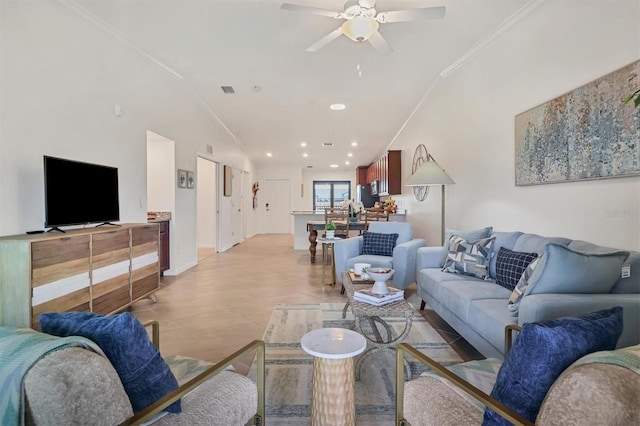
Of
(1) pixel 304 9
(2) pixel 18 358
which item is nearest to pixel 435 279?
(1) pixel 304 9

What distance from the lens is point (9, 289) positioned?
77.2 inches

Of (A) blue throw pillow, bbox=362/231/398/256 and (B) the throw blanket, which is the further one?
(A) blue throw pillow, bbox=362/231/398/256

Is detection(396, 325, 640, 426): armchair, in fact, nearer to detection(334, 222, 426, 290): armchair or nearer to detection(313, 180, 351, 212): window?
detection(334, 222, 426, 290): armchair

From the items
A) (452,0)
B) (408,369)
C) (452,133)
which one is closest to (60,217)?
(408,369)

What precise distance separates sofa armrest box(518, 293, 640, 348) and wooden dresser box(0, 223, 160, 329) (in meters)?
2.96

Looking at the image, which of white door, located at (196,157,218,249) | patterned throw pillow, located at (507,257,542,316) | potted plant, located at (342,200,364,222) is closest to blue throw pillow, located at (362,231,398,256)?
potted plant, located at (342,200,364,222)

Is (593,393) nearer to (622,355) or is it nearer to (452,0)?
(622,355)

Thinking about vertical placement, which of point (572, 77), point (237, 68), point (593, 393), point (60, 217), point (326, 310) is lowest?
point (326, 310)

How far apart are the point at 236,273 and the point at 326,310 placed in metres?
2.19

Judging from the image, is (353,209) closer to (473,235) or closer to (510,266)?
(473,235)

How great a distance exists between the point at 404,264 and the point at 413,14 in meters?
2.46

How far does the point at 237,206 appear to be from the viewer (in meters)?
8.33

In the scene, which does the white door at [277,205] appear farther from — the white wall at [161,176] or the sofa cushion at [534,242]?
the sofa cushion at [534,242]

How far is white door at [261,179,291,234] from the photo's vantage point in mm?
11375
